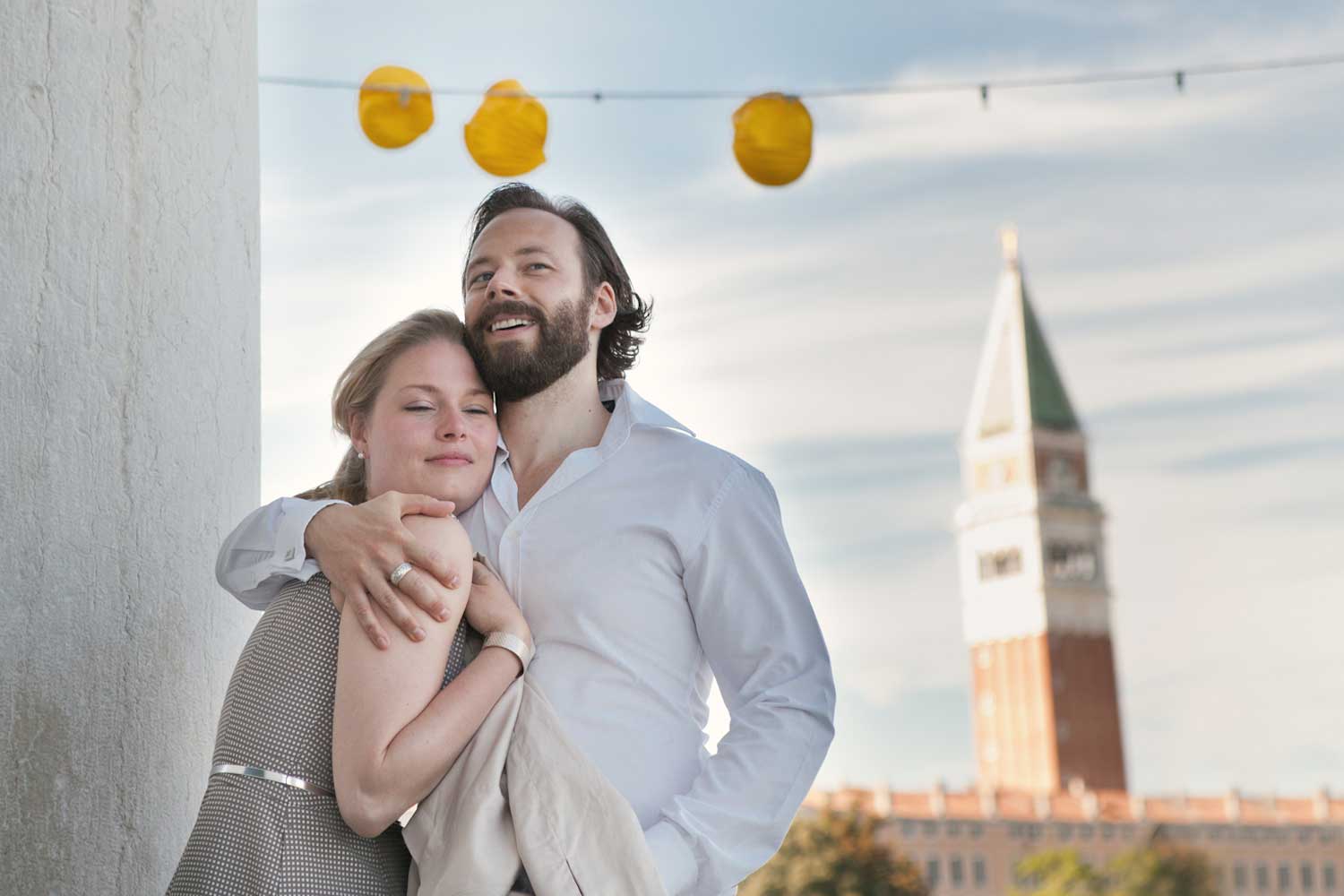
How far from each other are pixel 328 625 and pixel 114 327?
1.22 ft

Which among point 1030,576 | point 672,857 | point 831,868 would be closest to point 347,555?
point 672,857

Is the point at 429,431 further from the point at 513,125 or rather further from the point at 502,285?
the point at 513,125

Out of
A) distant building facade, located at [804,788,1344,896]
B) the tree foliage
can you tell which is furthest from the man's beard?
the tree foliage

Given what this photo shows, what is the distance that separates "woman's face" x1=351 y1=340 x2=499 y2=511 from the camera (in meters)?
1.48

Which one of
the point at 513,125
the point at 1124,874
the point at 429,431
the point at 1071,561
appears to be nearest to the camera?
the point at 429,431

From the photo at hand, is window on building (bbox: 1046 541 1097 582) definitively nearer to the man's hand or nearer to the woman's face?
the woman's face

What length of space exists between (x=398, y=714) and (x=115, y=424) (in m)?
0.42

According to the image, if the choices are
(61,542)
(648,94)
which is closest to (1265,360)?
(648,94)

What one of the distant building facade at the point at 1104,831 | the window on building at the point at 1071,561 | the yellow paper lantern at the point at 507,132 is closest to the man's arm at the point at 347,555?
the yellow paper lantern at the point at 507,132

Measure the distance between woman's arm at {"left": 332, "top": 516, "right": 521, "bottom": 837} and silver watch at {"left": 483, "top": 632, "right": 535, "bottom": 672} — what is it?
0.02 m

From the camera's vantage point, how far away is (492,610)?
1.38 m

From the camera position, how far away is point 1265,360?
39406mm

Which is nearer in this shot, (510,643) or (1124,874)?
(510,643)

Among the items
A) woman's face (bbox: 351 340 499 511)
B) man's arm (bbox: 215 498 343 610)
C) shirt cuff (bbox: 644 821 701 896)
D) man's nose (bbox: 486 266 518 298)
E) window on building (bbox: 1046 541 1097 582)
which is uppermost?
window on building (bbox: 1046 541 1097 582)
